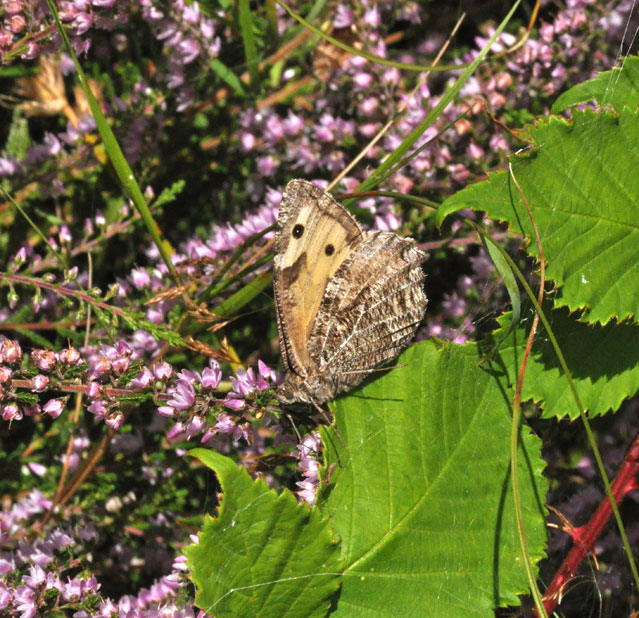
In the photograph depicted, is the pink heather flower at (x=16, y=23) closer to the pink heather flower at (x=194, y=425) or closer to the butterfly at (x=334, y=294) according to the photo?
the butterfly at (x=334, y=294)

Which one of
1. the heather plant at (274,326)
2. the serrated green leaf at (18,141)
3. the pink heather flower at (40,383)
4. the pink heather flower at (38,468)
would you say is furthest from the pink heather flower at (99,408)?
the serrated green leaf at (18,141)

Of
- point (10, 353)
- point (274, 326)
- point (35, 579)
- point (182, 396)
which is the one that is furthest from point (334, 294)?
point (35, 579)

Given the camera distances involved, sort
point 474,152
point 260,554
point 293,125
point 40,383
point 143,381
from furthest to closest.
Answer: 1. point 293,125
2. point 474,152
3. point 143,381
4. point 40,383
5. point 260,554

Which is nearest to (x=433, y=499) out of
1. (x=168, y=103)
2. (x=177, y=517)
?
(x=177, y=517)

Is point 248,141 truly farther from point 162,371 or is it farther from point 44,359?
point 44,359

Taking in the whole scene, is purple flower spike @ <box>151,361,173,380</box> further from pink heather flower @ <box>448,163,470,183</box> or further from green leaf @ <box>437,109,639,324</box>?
pink heather flower @ <box>448,163,470,183</box>

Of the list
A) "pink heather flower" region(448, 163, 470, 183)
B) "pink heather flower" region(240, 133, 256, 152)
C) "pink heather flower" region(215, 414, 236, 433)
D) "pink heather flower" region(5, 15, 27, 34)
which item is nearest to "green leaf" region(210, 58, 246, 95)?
"pink heather flower" region(240, 133, 256, 152)
